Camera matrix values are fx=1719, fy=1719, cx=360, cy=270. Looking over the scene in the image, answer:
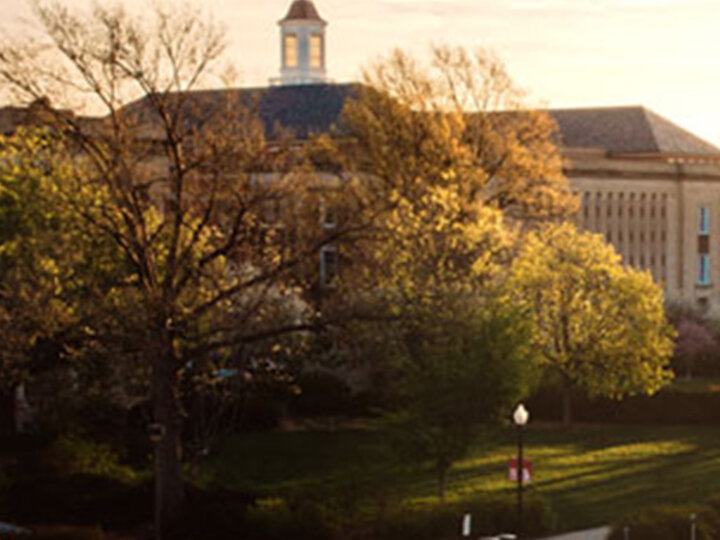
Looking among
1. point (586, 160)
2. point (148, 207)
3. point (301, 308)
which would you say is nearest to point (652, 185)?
point (586, 160)

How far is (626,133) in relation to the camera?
4742 inches

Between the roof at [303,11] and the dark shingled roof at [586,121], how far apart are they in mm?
35630

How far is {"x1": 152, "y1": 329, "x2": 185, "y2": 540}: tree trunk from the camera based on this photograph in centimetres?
4166

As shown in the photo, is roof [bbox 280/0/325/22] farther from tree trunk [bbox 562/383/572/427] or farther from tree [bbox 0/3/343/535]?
tree [bbox 0/3/343/535]

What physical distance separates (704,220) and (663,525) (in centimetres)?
8170

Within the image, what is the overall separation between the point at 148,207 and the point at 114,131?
9.08 meters

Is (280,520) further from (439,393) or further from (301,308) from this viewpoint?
(301,308)

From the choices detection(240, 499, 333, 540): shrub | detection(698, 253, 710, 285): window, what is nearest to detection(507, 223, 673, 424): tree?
detection(240, 499, 333, 540): shrub

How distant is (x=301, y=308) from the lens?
6638 centimetres

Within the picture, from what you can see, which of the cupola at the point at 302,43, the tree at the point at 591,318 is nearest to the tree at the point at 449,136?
the tree at the point at 591,318

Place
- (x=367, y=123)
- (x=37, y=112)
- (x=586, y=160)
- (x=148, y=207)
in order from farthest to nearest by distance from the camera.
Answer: (x=586, y=160)
(x=367, y=123)
(x=148, y=207)
(x=37, y=112)

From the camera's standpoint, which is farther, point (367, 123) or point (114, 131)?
point (367, 123)

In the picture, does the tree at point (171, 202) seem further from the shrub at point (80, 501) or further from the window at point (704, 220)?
the window at point (704, 220)

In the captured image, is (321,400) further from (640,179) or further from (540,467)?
(640,179)
